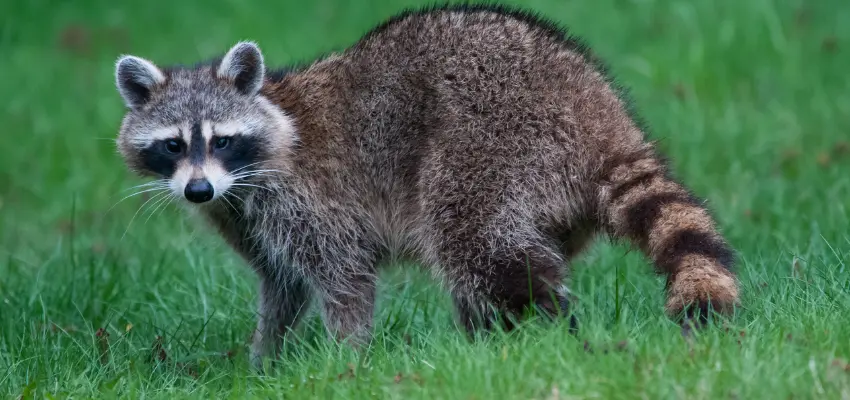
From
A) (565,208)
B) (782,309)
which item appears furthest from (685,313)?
(565,208)

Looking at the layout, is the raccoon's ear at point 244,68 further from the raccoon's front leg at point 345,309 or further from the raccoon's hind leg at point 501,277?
the raccoon's hind leg at point 501,277

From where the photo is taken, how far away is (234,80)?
4.99 meters

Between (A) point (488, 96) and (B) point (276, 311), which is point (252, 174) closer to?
(B) point (276, 311)

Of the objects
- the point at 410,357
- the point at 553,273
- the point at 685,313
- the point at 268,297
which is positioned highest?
the point at 685,313

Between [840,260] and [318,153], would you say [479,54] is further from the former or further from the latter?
[840,260]

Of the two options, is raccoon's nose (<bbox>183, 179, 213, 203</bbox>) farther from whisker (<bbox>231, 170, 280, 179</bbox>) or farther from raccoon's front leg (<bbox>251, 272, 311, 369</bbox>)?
raccoon's front leg (<bbox>251, 272, 311, 369</bbox>)

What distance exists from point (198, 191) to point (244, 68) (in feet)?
2.28

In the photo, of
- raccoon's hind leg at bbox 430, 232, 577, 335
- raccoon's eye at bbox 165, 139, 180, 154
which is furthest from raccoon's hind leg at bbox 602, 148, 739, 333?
raccoon's eye at bbox 165, 139, 180, 154

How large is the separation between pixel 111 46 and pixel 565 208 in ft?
24.5

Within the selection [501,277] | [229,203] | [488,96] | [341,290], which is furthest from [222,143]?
[501,277]

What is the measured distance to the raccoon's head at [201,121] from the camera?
477 cm

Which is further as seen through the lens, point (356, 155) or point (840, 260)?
point (356, 155)

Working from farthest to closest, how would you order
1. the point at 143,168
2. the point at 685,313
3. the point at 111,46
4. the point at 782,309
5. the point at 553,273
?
the point at 111,46 < the point at 143,168 < the point at 553,273 < the point at 782,309 < the point at 685,313

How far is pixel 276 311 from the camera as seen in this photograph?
16.8ft
